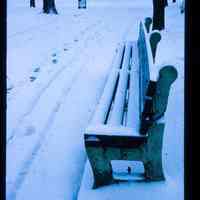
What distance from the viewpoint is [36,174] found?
154 inches

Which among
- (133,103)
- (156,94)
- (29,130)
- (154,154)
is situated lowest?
(29,130)

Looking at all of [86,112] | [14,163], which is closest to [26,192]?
[14,163]

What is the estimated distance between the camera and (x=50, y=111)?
5840 mm

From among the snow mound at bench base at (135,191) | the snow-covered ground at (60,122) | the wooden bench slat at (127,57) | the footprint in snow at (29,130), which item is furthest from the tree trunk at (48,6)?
the snow mound at bench base at (135,191)

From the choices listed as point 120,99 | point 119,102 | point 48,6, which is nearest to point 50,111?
point 120,99

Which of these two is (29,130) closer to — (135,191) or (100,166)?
(100,166)

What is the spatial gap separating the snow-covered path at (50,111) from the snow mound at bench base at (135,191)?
0.17m

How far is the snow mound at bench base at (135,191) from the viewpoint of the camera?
3.33 metres

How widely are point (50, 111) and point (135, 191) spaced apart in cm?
263

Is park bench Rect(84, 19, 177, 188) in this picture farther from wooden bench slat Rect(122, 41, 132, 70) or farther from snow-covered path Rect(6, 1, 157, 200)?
wooden bench slat Rect(122, 41, 132, 70)

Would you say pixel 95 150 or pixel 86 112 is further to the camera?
pixel 86 112

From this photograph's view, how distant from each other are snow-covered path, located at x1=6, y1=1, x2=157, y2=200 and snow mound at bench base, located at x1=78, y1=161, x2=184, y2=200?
172 mm
